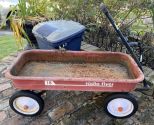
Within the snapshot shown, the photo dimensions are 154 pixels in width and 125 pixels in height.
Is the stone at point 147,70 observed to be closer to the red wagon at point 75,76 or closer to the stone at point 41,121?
the red wagon at point 75,76

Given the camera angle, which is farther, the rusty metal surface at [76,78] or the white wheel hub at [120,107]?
the white wheel hub at [120,107]

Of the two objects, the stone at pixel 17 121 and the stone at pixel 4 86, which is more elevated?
the stone at pixel 4 86

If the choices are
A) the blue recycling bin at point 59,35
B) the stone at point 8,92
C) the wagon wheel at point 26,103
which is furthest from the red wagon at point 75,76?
the stone at point 8,92

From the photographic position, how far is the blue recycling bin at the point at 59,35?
2.83 metres

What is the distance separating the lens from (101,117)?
2574 mm

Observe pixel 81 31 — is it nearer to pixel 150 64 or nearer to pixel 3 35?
pixel 150 64

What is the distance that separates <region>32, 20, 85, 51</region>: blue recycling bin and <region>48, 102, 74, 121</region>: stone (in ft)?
2.18

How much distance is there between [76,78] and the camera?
7.42 ft

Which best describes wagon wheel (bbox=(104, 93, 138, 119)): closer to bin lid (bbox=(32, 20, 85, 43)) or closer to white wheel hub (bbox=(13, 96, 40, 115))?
white wheel hub (bbox=(13, 96, 40, 115))

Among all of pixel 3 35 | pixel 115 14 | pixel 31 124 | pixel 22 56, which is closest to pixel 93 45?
pixel 115 14

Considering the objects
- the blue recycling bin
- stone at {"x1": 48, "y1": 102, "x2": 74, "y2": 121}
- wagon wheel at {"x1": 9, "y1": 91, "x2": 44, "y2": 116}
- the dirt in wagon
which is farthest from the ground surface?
the blue recycling bin

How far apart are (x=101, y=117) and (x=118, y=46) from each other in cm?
146

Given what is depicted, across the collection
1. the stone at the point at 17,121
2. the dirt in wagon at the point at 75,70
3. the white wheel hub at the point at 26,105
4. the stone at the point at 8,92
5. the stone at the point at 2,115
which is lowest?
the stone at the point at 17,121

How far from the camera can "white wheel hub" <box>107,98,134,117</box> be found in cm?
238
